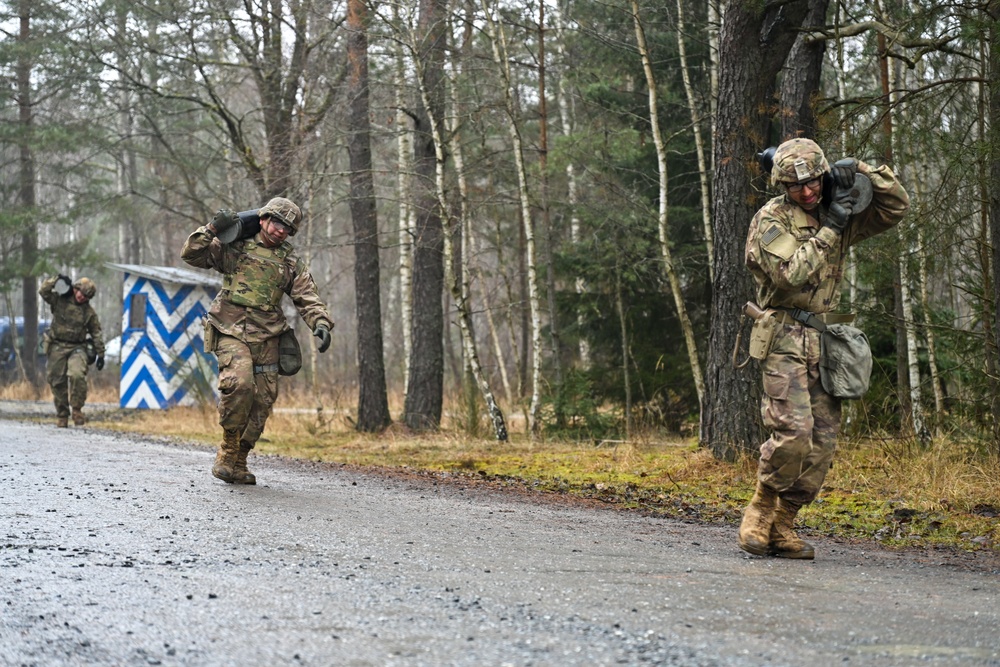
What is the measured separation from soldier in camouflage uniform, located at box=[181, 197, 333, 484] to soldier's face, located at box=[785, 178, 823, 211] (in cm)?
416

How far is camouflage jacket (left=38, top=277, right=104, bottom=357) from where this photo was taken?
18.2m

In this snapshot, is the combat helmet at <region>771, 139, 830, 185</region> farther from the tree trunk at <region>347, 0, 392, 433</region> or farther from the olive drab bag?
the tree trunk at <region>347, 0, 392, 433</region>

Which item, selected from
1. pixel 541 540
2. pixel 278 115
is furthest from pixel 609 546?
pixel 278 115

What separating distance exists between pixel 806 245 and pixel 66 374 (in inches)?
570

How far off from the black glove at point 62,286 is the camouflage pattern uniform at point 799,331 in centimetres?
1394


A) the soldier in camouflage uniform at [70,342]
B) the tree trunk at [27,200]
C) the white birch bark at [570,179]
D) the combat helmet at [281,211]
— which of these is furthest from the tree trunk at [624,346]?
the tree trunk at [27,200]

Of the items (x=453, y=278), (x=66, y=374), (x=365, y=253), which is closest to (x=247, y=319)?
(x=453, y=278)

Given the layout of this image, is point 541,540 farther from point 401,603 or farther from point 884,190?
point 884,190

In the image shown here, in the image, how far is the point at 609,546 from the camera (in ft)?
21.8

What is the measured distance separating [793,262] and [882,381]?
782cm

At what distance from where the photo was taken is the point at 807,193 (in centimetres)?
653

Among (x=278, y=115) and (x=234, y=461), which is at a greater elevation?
(x=278, y=115)

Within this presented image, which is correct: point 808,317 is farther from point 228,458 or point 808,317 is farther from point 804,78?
point 804,78

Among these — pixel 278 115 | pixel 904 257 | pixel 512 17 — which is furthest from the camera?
pixel 278 115
